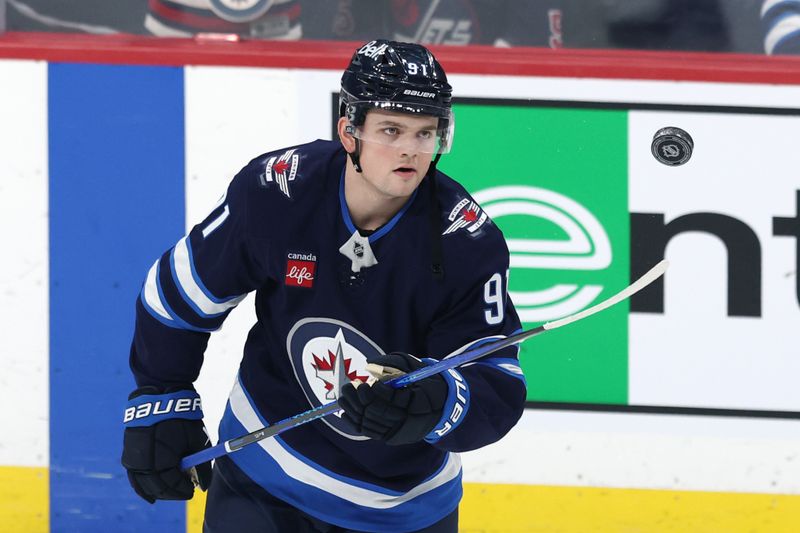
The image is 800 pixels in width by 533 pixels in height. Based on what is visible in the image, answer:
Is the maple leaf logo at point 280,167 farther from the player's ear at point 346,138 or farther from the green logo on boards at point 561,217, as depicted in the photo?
the green logo on boards at point 561,217

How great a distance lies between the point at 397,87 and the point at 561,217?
1124 mm

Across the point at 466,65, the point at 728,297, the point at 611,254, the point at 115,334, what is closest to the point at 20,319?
the point at 115,334

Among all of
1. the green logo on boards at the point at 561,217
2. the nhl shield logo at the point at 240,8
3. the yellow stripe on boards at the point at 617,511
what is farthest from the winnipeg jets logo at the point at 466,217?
the nhl shield logo at the point at 240,8

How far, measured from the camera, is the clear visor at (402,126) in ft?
6.05

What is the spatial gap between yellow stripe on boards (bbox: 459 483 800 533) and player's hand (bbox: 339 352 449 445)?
4.00 ft

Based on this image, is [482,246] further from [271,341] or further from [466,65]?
[466,65]

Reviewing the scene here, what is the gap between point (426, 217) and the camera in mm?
1888

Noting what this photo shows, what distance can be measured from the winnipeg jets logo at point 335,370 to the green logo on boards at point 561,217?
3.27 ft

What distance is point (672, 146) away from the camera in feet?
9.41

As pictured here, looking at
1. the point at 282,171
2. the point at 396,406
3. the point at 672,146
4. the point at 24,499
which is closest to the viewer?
the point at 396,406

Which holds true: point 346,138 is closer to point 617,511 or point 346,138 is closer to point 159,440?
point 159,440

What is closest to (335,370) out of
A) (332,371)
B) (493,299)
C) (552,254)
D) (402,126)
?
(332,371)

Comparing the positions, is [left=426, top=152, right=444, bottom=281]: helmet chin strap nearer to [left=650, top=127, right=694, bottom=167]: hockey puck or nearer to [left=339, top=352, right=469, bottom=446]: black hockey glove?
[left=339, top=352, right=469, bottom=446]: black hockey glove

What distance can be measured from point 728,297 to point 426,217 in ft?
4.02
